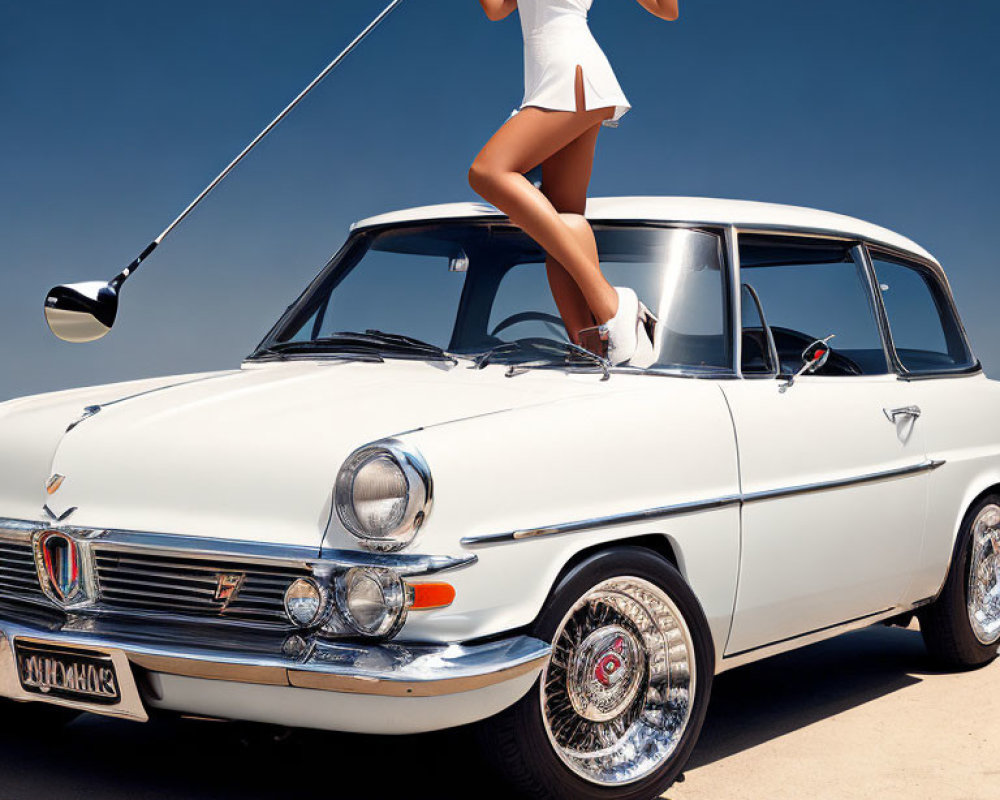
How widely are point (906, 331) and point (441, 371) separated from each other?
2254 mm

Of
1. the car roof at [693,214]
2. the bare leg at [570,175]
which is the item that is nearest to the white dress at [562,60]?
the bare leg at [570,175]

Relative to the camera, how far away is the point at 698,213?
4523 millimetres

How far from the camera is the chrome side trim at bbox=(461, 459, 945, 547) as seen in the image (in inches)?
130

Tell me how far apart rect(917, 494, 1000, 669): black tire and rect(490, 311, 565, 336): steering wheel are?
200 centimetres

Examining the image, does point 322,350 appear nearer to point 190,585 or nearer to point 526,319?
point 526,319

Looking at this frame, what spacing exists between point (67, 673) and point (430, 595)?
0.95 metres

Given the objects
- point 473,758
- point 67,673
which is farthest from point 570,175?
point 67,673

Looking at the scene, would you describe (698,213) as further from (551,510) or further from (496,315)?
(551,510)

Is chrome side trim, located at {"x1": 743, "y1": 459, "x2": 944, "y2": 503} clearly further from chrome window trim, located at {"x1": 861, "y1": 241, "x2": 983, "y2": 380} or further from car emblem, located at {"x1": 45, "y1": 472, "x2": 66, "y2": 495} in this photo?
car emblem, located at {"x1": 45, "y1": 472, "x2": 66, "y2": 495}

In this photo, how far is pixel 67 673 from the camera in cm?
332

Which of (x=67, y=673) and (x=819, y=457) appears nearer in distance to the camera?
(x=67, y=673)

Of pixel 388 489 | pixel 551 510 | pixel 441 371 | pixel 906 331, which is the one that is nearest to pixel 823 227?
pixel 906 331

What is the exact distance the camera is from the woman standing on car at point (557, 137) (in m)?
4.33

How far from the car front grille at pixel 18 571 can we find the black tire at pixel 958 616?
3501mm
